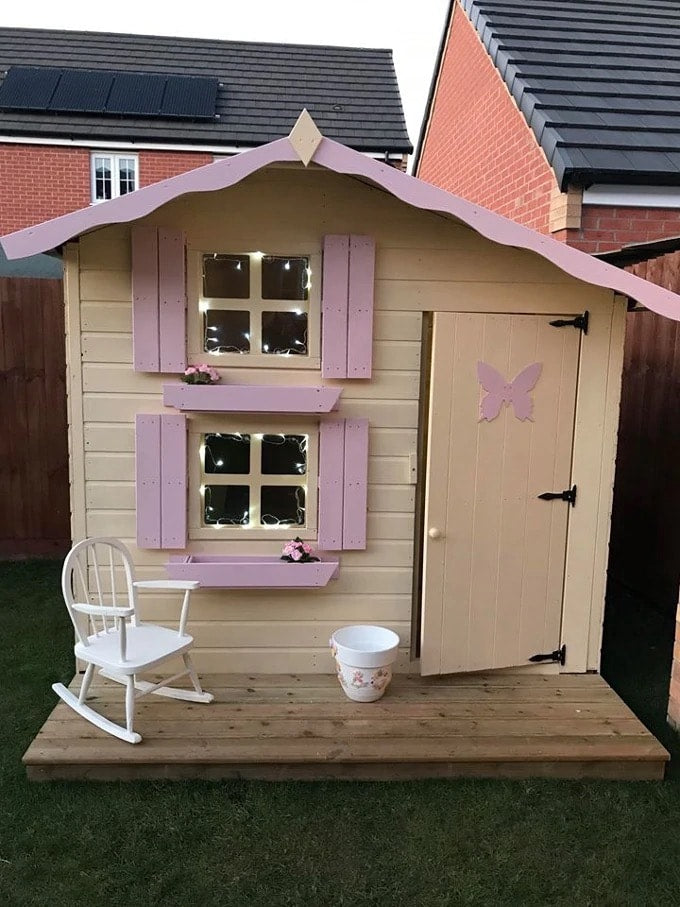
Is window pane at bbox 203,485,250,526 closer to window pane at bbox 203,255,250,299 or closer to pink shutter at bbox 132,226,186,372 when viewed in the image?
pink shutter at bbox 132,226,186,372

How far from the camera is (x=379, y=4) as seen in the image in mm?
16531

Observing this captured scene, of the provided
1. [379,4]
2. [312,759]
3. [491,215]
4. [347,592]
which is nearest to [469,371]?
[491,215]

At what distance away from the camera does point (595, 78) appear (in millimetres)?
6719

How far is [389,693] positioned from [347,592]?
1.84 ft

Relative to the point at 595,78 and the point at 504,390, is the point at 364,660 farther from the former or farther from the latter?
the point at 595,78

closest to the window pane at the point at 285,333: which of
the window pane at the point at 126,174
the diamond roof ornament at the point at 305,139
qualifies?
the diamond roof ornament at the point at 305,139

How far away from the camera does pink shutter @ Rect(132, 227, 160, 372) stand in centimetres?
353

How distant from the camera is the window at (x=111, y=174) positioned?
13766mm

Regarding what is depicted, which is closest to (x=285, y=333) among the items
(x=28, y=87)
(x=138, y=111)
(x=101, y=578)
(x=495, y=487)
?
(x=495, y=487)

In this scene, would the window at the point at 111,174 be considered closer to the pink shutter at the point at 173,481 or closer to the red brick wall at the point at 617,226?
the red brick wall at the point at 617,226

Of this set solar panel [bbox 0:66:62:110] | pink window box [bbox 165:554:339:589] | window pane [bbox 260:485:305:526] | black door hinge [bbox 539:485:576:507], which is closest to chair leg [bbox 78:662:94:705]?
pink window box [bbox 165:554:339:589]

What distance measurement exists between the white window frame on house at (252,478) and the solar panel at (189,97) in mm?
11483

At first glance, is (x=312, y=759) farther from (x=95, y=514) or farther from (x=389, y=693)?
(x=95, y=514)

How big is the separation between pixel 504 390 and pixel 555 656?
1.50 meters
